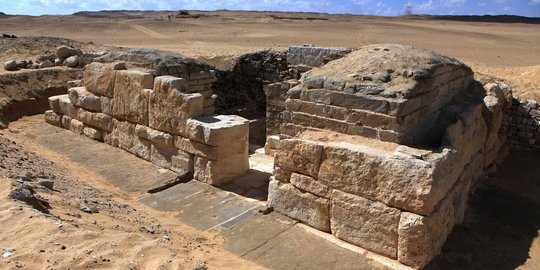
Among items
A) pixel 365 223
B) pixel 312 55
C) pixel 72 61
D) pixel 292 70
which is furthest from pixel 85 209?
pixel 72 61

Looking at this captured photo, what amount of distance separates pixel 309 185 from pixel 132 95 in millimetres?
3773

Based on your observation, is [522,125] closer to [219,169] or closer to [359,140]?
[359,140]

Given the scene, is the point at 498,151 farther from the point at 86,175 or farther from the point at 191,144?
the point at 86,175

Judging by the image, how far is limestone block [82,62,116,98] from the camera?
806 centimetres

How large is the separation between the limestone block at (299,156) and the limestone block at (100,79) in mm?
3915

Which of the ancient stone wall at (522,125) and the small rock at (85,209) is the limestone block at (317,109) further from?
the ancient stone wall at (522,125)

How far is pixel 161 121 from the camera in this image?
23.6 ft

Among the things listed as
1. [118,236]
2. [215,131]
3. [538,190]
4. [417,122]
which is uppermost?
[417,122]

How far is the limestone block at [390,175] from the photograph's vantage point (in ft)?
14.7

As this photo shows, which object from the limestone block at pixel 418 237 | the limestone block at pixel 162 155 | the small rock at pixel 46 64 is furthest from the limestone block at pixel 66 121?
the limestone block at pixel 418 237

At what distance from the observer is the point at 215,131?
6.41m

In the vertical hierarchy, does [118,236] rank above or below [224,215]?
above

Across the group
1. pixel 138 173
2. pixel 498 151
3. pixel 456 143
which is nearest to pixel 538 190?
pixel 498 151

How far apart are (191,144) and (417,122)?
327cm
